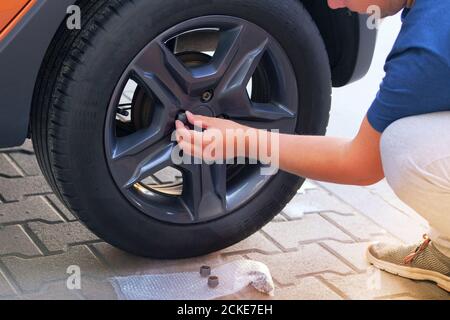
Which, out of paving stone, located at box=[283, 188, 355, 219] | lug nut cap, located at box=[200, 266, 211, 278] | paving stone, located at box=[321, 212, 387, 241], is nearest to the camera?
lug nut cap, located at box=[200, 266, 211, 278]

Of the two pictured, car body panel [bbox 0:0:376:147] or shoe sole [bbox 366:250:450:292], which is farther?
shoe sole [bbox 366:250:450:292]

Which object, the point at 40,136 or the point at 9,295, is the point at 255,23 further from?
the point at 9,295

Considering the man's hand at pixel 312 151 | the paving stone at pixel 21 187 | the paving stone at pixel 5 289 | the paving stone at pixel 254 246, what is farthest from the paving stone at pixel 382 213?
the paving stone at pixel 5 289

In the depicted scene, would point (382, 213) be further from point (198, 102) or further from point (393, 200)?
point (198, 102)

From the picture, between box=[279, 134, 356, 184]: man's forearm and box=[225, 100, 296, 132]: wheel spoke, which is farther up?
box=[225, 100, 296, 132]: wheel spoke

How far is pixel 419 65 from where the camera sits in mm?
1919

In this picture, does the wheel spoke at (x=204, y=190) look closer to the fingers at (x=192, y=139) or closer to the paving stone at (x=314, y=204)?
the fingers at (x=192, y=139)

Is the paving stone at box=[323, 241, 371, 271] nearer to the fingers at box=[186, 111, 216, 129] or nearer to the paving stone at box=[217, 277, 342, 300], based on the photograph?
the paving stone at box=[217, 277, 342, 300]

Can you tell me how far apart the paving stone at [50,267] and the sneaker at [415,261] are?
931 millimetres

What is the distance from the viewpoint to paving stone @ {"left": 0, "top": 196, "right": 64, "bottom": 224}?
8.97 ft

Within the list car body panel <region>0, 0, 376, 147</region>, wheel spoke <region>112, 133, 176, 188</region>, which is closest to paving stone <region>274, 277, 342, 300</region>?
wheel spoke <region>112, 133, 176, 188</region>

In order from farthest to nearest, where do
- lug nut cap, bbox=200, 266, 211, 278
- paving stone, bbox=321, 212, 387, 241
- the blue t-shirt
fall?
1. paving stone, bbox=321, 212, 387, 241
2. lug nut cap, bbox=200, 266, 211, 278
3. the blue t-shirt

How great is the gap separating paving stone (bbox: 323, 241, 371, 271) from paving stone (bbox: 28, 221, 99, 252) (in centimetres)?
85

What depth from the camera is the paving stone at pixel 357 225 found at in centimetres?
288
